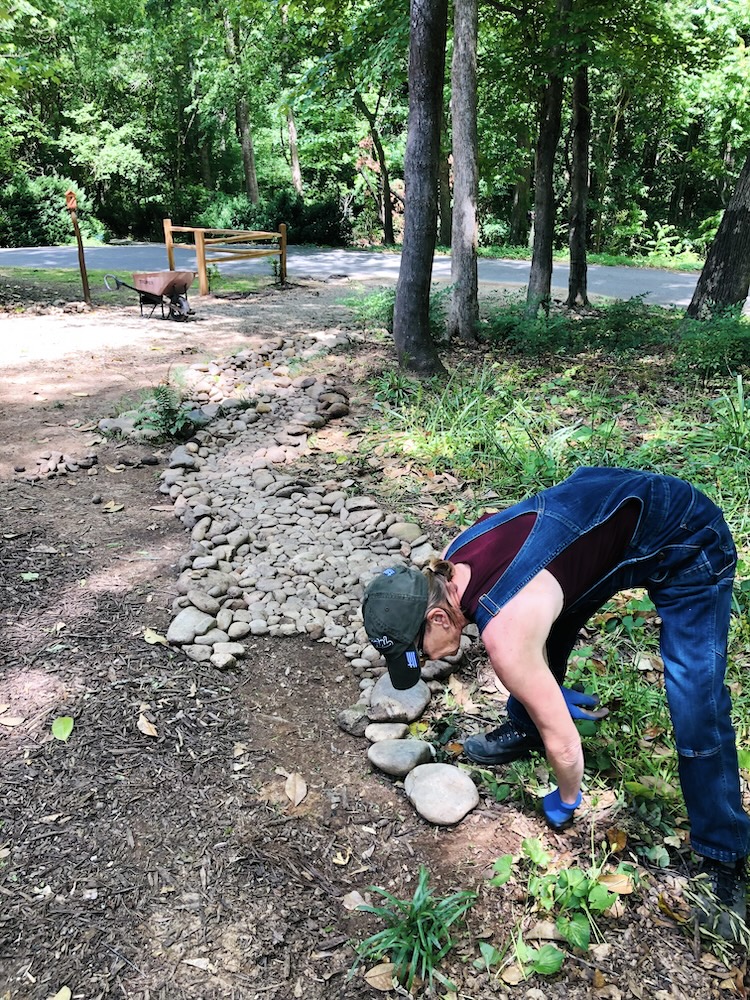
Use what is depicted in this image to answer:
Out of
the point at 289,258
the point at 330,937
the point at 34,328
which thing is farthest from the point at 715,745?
the point at 289,258

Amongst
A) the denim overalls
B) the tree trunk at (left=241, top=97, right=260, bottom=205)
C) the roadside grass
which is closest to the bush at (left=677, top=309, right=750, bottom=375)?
the roadside grass

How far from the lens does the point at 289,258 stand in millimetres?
17844

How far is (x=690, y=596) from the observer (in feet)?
6.45

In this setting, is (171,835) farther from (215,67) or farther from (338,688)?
(215,67)

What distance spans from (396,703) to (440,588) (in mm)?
1150

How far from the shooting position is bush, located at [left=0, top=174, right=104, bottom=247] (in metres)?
20.8

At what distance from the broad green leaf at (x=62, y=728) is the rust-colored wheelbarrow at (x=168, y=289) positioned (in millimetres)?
7539

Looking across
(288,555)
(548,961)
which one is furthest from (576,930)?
(288,555)

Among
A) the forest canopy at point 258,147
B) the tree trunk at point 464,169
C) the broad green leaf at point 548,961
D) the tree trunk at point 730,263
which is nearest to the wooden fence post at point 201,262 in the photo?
the tree trunk at point 464,169

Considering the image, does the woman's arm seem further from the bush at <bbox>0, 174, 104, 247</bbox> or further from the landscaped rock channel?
the bush at <bbox>0, 174, 104, 247</bbox>

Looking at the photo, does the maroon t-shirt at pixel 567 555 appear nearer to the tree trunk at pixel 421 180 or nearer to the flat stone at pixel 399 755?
the flat stone at pixel 399 755

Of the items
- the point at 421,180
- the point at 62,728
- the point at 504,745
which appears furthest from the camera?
the point at 421,180

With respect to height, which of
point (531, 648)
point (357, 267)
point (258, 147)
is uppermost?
point (258, 147)

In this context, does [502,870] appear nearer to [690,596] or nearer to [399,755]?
[399,755]
